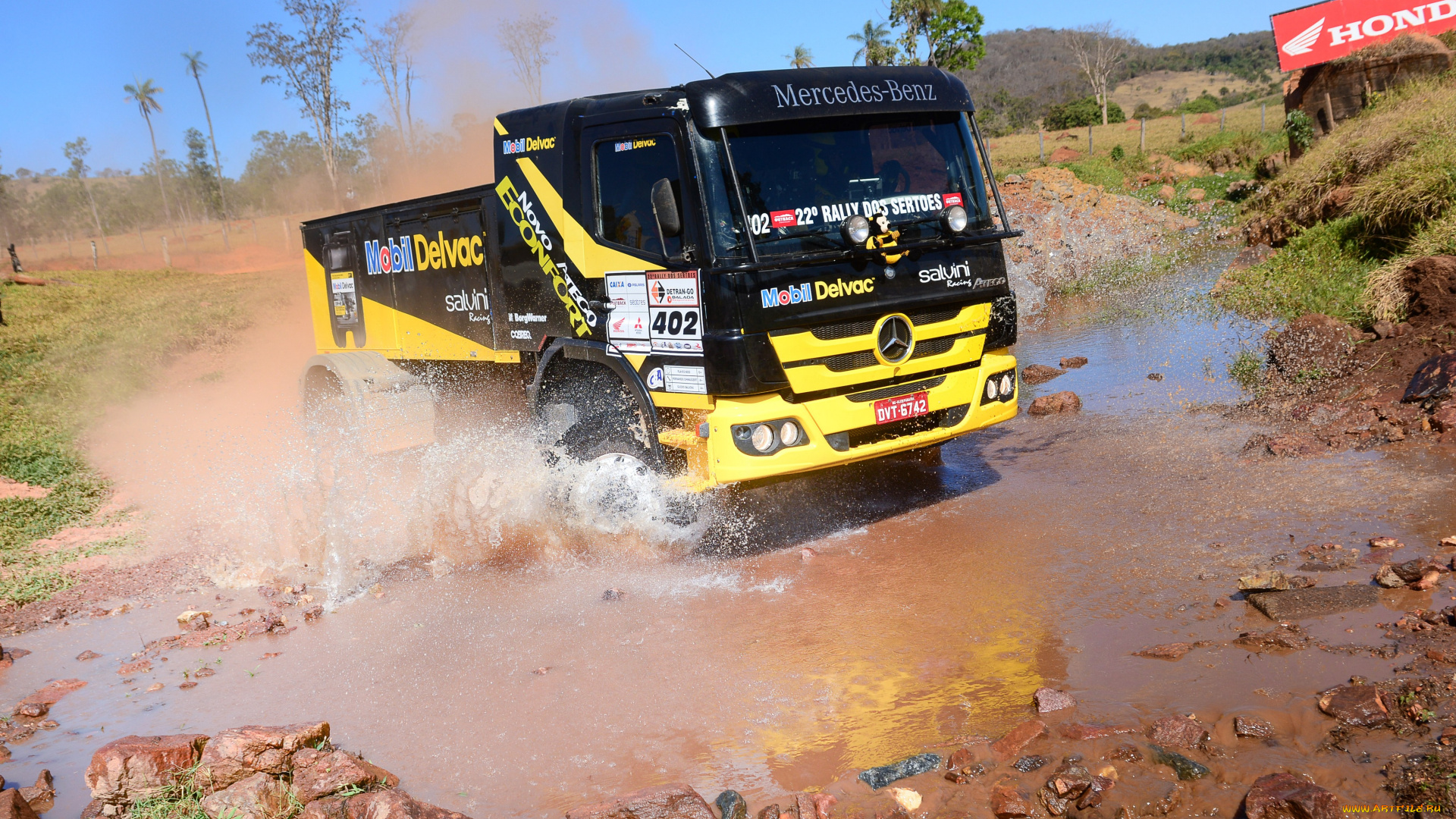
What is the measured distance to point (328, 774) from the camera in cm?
365

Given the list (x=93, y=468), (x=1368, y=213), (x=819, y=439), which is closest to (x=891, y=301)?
(x=819, y=439)

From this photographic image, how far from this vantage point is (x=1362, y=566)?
15.0 ft

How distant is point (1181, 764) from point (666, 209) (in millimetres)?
3645

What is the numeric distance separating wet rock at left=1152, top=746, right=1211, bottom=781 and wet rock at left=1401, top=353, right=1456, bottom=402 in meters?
4.98

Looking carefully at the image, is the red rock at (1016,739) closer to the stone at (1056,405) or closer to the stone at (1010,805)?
the stone at (1010,805)

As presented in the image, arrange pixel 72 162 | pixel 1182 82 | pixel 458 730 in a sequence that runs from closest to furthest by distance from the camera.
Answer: pixel 458 730 → pixel 72 162 → pixel 1182 82

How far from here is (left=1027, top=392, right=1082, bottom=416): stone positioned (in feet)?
28.5

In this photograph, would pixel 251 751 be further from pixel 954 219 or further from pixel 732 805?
pixel 954 219

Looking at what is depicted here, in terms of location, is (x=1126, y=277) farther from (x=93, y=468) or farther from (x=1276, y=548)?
(x=93, y=468)

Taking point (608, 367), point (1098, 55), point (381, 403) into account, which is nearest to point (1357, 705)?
point (608, 367)

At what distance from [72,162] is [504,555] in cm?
Result: 6914

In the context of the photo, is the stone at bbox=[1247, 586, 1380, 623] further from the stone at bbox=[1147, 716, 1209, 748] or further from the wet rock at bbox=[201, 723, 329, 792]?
the wet rock at bbox=[201, 723, 329, 792]

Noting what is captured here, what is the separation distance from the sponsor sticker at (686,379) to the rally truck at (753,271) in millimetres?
15

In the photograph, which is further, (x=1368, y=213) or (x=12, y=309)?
(x=12, y=309)
